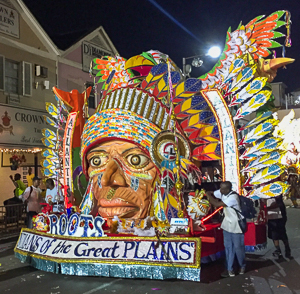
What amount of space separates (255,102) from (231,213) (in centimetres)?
193

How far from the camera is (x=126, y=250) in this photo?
193 inches

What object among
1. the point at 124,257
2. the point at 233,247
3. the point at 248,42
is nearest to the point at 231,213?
the point at 233,247

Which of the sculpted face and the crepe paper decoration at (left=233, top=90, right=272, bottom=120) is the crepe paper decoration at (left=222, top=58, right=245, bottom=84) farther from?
the sculpted face

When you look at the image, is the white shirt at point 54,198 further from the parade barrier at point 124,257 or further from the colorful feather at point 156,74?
the colorful feather at point 156,74

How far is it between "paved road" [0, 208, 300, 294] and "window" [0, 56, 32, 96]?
8430 mm

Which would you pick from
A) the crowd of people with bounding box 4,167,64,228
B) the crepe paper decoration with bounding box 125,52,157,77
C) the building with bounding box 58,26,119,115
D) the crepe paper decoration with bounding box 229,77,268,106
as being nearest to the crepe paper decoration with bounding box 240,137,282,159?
the crepe paper decoration with bounding box 229,77,268,106

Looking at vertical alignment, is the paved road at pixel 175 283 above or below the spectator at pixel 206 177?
below

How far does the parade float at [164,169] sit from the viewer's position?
495 cm

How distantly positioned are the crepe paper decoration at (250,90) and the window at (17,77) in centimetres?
927

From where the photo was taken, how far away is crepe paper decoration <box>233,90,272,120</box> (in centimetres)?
560

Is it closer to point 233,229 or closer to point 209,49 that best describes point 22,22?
point 209,49

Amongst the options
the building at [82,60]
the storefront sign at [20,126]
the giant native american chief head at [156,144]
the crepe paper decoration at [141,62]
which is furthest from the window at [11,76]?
the giant native american chief head at [156,144]

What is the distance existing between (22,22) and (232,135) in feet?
34.7

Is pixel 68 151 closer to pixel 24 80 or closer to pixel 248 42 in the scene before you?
pixel 248 42
